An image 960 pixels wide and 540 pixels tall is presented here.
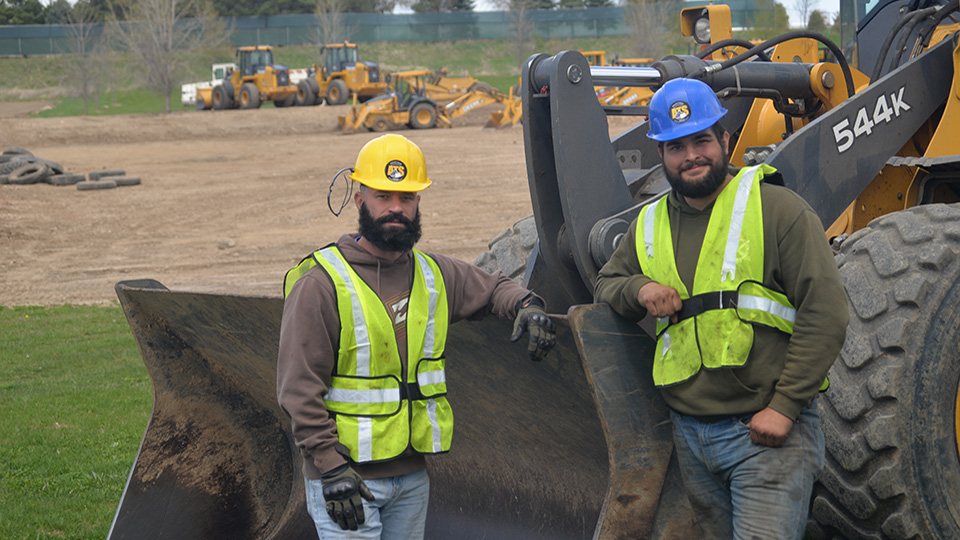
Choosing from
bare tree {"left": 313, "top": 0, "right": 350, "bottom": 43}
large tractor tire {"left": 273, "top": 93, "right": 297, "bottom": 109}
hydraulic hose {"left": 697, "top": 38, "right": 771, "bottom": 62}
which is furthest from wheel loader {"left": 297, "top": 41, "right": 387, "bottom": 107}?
hydraulic hose {"left": 697, "top": 38, "right": 771, "bottom": 62}

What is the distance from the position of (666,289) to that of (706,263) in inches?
5.5

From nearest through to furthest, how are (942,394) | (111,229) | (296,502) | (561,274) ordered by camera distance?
1. (942,394)
2. (561,274)
3. (296,502)
4. (111,229)

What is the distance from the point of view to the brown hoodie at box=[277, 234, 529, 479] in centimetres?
291

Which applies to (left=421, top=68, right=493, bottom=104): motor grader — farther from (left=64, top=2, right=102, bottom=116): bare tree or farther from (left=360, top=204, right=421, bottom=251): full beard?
(left=360, top=204, right=421, bottom=251): full beard

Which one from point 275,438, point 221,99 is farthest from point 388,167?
point 221,99

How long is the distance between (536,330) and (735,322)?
2.14 ft

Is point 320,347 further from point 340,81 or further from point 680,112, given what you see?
point 340,81

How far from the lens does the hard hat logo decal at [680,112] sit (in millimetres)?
2969

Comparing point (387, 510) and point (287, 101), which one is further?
point (287, 101)

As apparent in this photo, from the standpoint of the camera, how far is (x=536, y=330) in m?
3.21

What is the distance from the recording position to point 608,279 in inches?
126

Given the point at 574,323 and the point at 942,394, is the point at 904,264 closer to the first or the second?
the point at 942,394

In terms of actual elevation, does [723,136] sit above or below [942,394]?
above

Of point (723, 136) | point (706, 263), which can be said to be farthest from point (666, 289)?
point (723, 136)
